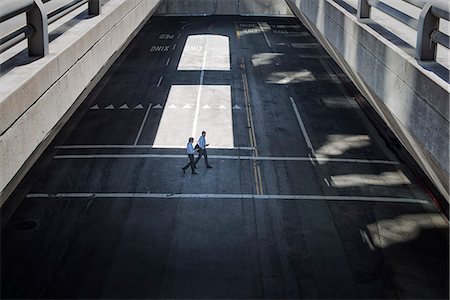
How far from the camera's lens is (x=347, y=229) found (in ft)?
68.7

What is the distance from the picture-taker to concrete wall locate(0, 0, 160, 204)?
8.19 meters

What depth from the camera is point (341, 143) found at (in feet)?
96.5

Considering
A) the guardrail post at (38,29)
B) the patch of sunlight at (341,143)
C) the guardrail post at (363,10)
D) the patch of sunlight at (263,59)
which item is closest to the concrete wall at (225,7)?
the patch of sunlight at (263,59)

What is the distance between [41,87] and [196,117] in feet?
76.6

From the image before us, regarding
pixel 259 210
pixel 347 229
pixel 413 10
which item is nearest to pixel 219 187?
pixel 259 210

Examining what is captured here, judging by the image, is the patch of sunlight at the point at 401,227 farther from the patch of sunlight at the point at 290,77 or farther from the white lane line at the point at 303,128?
the patch of sunlight at the point at 290,77

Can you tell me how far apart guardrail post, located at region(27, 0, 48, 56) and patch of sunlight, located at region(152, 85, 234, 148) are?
18254mm

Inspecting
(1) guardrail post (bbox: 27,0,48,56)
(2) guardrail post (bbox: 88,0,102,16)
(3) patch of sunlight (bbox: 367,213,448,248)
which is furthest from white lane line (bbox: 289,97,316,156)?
(1) guardrail post (bbox: 27,0,48,56)

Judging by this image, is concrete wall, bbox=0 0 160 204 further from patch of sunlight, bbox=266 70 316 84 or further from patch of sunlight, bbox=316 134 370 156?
patch of sunlight, bbox=266 70 316 84

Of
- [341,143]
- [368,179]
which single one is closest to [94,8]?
[368,179]

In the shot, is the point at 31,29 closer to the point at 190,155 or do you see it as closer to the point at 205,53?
the point at 190,155

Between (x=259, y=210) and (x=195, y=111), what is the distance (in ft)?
41.8

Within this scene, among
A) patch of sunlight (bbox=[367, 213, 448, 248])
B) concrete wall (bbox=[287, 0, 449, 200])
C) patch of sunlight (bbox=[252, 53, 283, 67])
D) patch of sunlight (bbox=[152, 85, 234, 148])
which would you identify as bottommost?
patch of sunlight (bbox=[367, 213, 448, 248])

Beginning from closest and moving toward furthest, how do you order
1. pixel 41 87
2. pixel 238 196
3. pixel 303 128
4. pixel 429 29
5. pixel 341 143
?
pixel 41 87 < pixel 429 29 < pixel 238 196 < pixel 341 143 < pixel 303 128
